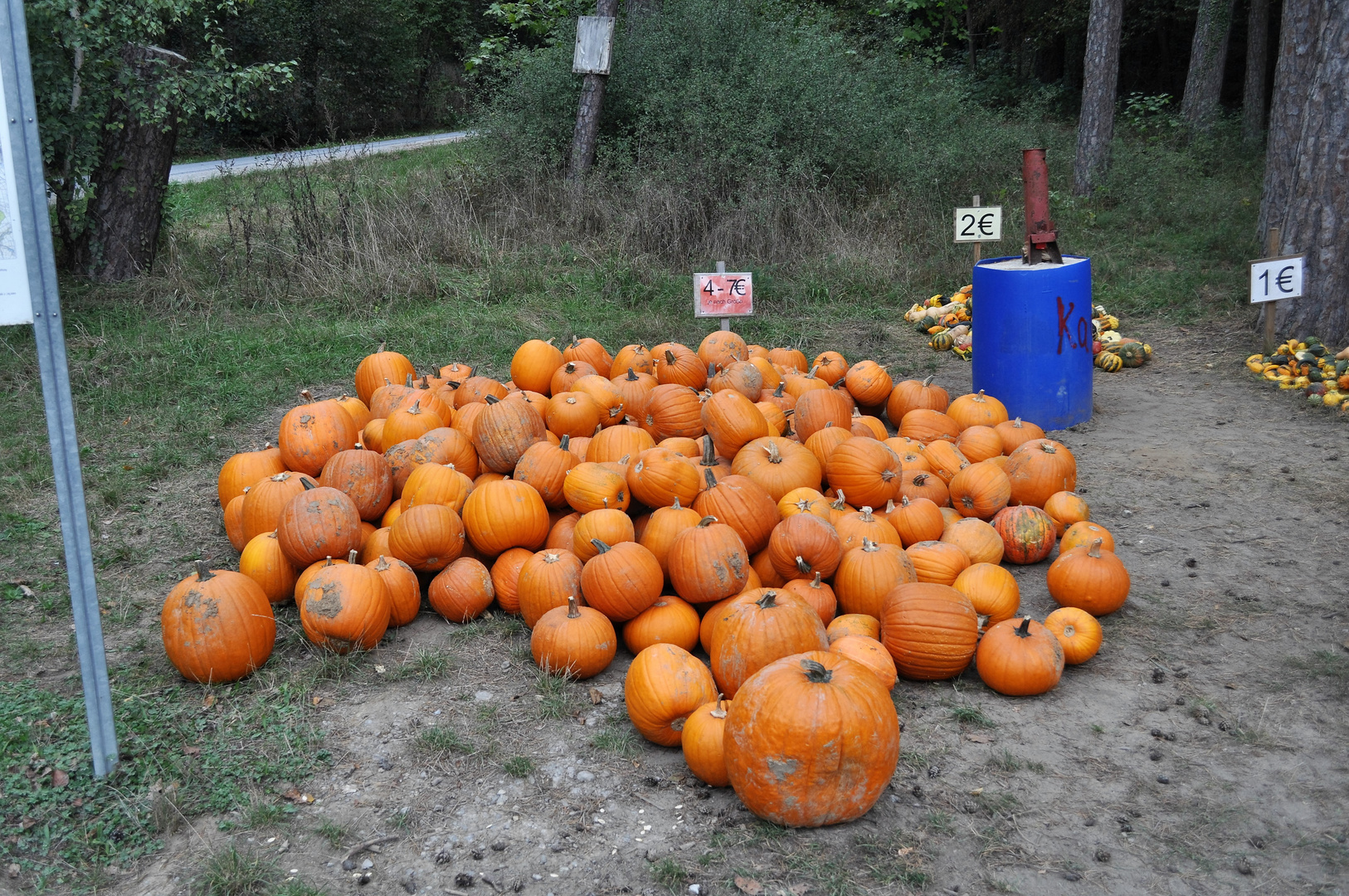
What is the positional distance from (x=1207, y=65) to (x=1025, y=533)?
1560 centimetres

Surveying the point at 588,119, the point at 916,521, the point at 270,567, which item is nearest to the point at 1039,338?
the point at 916,521

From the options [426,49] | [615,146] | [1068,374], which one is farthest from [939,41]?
[1068,374]

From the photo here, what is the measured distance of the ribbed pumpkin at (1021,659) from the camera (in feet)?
11.3

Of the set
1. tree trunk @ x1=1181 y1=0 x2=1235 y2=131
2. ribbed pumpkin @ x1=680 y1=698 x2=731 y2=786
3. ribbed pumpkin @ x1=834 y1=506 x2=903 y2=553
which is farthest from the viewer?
tree trunk @ x1=1181 y1=0 x2=1235 y2=131

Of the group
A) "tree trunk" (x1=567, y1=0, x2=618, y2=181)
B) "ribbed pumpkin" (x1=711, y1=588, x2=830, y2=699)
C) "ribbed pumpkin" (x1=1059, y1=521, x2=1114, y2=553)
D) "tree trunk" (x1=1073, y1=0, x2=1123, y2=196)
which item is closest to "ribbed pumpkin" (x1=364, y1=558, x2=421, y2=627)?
"ribbed pumpkin" (x1=711, y1=588, x2=830, y2=699)

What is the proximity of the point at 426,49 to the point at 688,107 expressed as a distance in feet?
83.2

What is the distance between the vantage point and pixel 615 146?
1282 centimetres

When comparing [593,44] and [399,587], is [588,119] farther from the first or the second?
[399,587]

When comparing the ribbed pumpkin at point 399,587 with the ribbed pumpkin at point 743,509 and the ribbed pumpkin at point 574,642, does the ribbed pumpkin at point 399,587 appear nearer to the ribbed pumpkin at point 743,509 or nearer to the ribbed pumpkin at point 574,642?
the ribbed pumpkin at point 574,642

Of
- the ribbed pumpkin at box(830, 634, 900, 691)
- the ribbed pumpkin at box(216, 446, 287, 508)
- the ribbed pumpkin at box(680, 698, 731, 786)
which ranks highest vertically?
the ribbed pumpkin at box(216, 446, 287, 508)

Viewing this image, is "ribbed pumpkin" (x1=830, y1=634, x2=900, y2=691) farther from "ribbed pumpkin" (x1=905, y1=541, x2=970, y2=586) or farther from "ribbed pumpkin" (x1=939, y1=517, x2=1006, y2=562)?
"ribbed pumpkin" (x1=939, y1=517, x2=1006, y2=562)

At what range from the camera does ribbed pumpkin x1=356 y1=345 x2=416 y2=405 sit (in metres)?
6.00

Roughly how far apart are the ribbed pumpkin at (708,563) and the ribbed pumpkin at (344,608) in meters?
1.19

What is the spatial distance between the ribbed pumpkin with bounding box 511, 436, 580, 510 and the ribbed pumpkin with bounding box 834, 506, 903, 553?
4.21 ft
